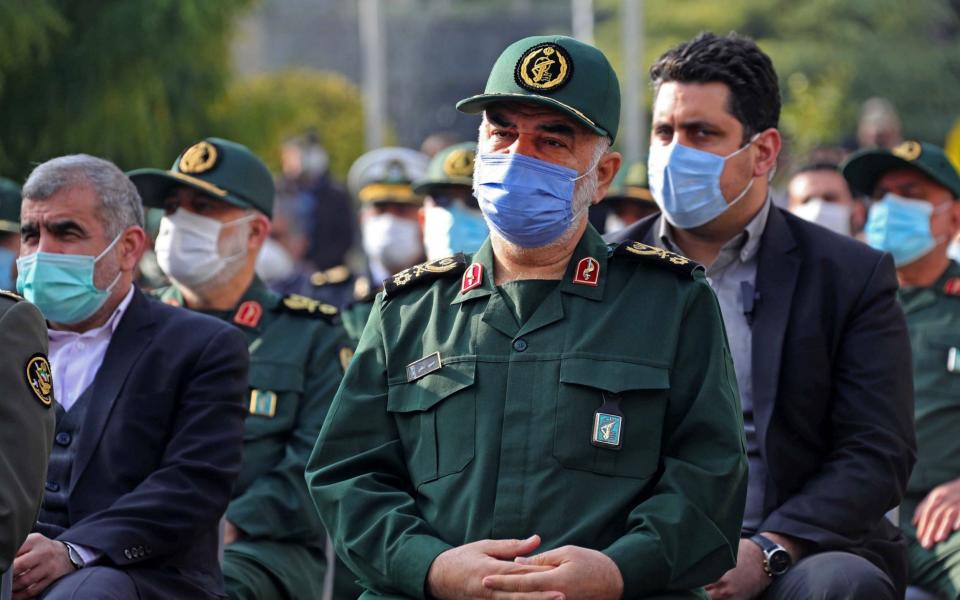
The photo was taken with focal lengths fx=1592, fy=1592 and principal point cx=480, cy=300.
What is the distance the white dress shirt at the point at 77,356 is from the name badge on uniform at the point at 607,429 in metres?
1.81

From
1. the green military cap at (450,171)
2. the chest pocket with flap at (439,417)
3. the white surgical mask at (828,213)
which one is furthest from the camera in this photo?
the white surgical mask at (828,213)

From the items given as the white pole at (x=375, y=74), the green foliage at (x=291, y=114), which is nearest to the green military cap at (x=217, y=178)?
the green foliage at (x=291, y=114)

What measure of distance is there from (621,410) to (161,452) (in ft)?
5.49

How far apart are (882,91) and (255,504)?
31478mm

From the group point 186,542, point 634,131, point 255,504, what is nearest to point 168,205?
point 255,504

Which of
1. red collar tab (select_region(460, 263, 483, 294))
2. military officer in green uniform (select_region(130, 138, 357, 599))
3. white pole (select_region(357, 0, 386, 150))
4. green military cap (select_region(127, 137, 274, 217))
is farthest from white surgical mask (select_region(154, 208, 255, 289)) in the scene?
white pole (select_region(357, 0, 386, 150))

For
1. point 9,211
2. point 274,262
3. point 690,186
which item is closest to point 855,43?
point 274,262

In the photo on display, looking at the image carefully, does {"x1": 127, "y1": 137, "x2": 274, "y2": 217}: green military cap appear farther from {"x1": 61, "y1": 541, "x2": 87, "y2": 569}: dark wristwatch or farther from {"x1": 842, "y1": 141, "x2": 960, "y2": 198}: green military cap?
{"x1": 842, "y1": 141, "x2": 960, "y2": 198}: green military cap

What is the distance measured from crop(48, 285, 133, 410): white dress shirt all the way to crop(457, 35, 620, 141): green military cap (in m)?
1.57

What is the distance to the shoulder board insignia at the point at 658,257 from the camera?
13.9 feet

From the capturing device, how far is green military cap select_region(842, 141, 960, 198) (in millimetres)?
6734

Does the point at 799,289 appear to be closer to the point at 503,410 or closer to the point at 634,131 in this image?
the point at 503,410

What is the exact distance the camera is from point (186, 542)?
16.2 ft

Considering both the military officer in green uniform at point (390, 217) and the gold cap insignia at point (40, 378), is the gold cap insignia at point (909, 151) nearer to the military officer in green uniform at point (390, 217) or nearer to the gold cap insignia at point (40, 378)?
the military officer in green uniform at point (390, 217)
